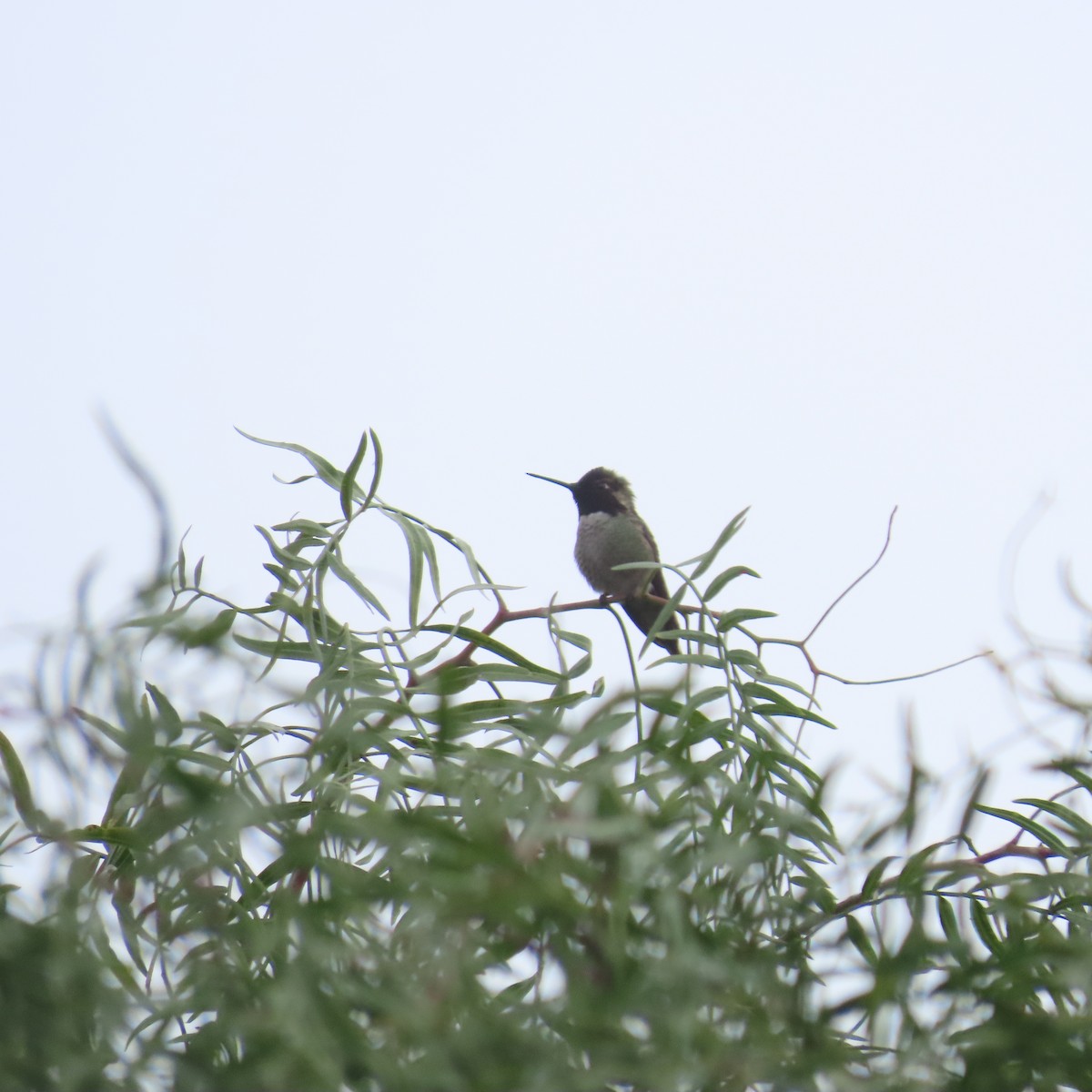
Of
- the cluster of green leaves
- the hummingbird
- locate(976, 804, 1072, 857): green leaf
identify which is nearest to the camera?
the cluster of green leaves

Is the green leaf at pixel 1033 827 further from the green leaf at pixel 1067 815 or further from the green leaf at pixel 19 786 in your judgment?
the green leaf at pixel 19 786

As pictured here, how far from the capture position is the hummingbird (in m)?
5.02

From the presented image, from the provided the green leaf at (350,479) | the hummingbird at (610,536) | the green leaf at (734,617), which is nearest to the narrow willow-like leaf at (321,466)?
the green leaf at (350,479)

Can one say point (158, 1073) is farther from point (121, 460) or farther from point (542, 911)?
point (121, 460)

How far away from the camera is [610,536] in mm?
5180

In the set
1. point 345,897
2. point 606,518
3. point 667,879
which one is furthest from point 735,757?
point 606,518

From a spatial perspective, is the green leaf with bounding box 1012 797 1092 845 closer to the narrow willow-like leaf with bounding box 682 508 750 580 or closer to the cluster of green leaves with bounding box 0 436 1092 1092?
the cluster of green leaves with bounding box 0 436 1092 1092

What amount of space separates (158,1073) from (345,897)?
0.18 meters

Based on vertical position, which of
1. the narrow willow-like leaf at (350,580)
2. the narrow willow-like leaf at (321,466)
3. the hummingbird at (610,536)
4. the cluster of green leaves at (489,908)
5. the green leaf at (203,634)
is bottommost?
the cluster of green leaves at (489,908)

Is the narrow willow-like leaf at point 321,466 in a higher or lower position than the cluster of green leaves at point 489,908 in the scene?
higher

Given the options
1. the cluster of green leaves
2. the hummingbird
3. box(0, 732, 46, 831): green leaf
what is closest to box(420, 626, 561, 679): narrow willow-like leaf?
the cluster of green leaves

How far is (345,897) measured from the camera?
3.49 feet

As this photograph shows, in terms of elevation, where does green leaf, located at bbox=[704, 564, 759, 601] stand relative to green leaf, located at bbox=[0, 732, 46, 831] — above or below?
above

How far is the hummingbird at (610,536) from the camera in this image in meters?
5.02
